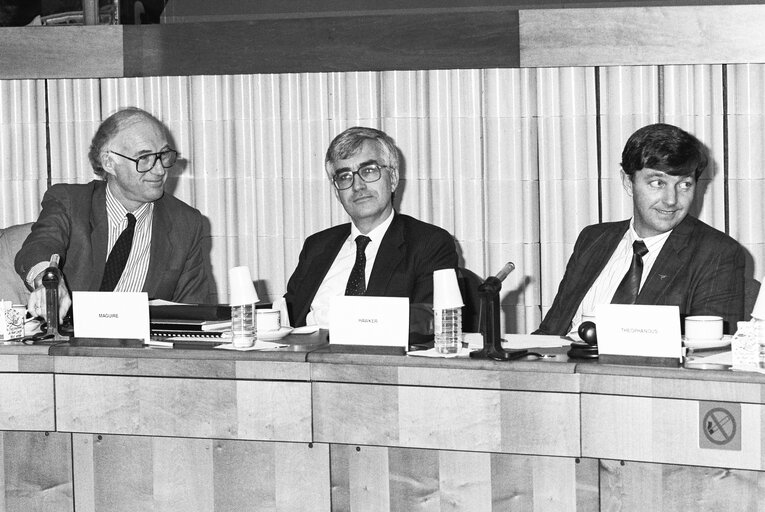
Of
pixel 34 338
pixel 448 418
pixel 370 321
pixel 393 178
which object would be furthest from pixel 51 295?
pixel 448 418

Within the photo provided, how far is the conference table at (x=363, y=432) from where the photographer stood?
2.17m

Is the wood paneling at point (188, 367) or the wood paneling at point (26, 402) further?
the wood paneling at point (26, 402)

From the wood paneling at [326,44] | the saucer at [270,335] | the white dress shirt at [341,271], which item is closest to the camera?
the saucer at [270,335]

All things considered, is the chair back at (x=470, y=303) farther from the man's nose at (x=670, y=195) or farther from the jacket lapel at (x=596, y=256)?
the man's nose at (x=670, y=195)

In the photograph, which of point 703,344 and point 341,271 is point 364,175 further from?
point 703,344

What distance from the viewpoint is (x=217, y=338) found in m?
2.77

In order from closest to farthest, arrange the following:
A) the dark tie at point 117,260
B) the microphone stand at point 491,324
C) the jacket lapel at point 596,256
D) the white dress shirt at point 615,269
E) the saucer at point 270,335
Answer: the microphone stand at point 491,324 → the saucer at point 270,335 → the white dress shirt at point 615,269 → the jacket lapel at point 596,256 → the dark tie at point 117,260

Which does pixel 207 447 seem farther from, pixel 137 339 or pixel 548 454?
pixel 548 454

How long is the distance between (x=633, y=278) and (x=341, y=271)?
95 cm

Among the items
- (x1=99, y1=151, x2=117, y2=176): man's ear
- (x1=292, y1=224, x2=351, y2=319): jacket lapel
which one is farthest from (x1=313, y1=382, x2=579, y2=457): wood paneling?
(x1=99, y1=151, x2=117, y2=176): man's ear

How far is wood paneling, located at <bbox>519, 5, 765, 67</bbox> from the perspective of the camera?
377 centimetres

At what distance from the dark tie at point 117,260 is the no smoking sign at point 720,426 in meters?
2.08

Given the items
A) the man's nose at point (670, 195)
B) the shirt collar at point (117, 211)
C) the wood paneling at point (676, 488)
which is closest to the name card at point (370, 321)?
the wood paneling at point (676, 488)

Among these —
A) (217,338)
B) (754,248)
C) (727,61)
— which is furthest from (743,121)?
(217,338)
